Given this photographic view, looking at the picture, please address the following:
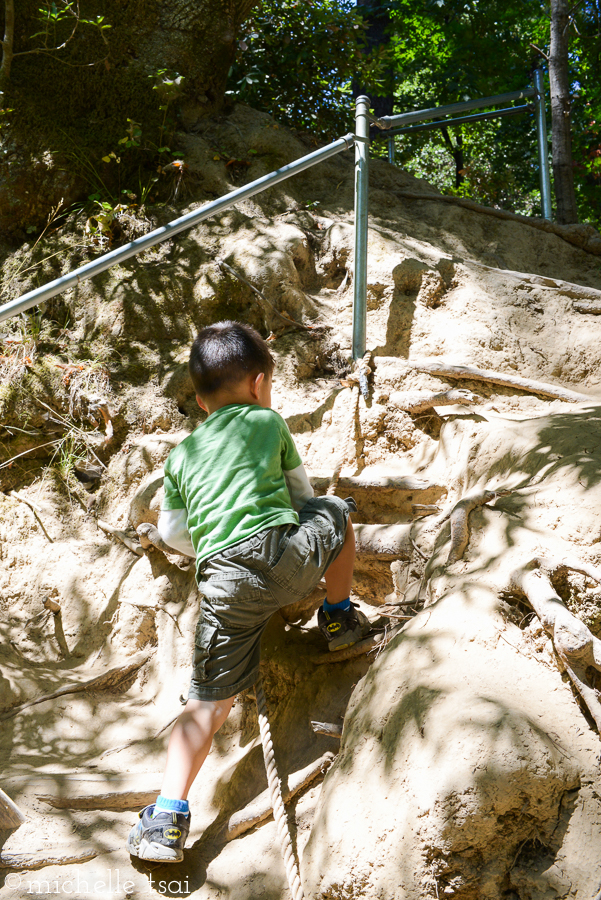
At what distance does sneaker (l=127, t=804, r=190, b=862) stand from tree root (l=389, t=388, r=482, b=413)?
2.12m

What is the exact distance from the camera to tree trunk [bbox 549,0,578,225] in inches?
206

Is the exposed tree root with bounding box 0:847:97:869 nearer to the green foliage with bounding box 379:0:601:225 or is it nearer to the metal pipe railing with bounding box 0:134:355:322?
the metal pipe railing with bounding box 0:134:355:322

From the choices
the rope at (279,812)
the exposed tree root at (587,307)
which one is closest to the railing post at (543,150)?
the exposed tree root at (587,307)

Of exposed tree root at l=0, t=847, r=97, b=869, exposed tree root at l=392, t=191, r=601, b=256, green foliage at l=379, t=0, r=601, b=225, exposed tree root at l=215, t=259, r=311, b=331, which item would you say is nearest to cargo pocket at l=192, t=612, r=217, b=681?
exposed tree root at l=0, t=847, r=97, b=869

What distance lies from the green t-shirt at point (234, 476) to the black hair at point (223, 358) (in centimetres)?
12

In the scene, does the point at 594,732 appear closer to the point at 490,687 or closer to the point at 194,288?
the point at 490,687

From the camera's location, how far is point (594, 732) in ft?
4.71

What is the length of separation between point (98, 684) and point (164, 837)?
1.22m

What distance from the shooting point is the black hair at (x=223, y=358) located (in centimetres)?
231

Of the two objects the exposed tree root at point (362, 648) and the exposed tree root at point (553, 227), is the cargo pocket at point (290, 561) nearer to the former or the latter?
the exposed tree root at point (362, 648)

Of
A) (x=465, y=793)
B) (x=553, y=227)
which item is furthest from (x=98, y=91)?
(x=465, y=793)

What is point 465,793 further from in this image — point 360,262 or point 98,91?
point 98,91

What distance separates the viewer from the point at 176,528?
7.53 feet

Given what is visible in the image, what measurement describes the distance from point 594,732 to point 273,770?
89 centimetres
